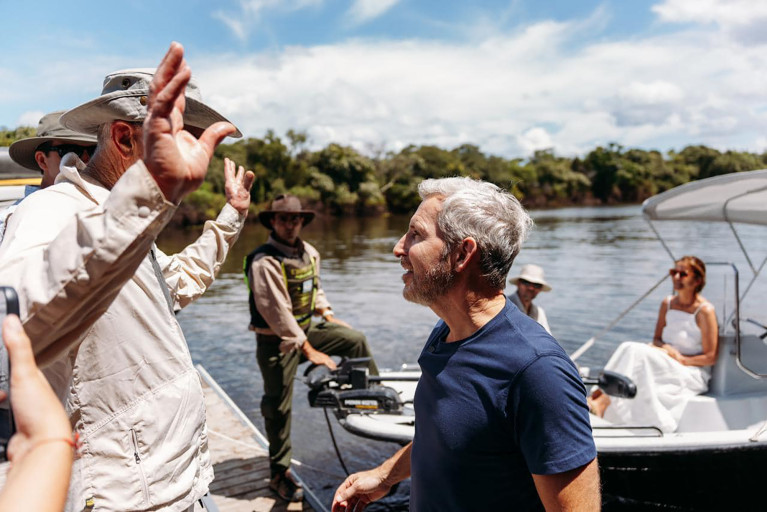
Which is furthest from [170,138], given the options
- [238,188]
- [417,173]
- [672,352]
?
[417,173]

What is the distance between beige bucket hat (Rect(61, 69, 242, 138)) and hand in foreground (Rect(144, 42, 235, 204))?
0.52 meters

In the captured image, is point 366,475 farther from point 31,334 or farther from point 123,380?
point 31,334

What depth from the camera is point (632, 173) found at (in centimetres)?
8281

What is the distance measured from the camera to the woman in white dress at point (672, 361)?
492cm

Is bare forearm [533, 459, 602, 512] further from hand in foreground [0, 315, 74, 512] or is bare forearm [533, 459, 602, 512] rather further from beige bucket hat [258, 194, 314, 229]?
beige bucket hat [258, 194, 314, 229]

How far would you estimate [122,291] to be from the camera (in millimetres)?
1582

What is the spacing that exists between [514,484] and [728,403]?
4277mm

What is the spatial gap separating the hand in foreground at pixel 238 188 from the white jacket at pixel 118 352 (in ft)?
3.36

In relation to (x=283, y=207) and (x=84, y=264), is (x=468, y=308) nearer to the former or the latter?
(x=84, y=264)

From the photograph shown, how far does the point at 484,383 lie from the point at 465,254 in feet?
1.26

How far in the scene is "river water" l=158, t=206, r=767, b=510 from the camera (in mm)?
6234

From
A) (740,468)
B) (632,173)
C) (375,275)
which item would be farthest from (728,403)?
(632,173)

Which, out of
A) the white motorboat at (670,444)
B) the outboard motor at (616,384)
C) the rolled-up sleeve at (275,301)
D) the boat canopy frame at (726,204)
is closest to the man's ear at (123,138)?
the rolled-up sleeve at (275,301)

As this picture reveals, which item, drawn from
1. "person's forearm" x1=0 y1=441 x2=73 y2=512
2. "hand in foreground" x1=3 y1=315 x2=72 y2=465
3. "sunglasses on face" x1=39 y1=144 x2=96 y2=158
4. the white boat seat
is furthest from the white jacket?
the white boat seat
